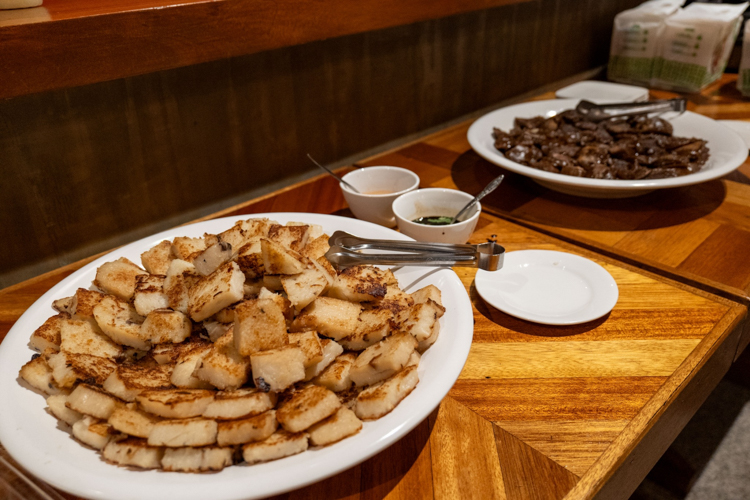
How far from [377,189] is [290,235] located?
705mm

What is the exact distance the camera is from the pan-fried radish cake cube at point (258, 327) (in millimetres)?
877

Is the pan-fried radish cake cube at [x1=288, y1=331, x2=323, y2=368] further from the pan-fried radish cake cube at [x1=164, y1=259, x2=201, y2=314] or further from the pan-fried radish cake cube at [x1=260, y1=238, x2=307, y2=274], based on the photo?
the pan-fried radish cake cube at [x1=164, y1=259, x2=201, y2=314]

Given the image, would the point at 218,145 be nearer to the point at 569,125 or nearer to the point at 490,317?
the point at 490,317

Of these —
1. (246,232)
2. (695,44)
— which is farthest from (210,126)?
(695,44)

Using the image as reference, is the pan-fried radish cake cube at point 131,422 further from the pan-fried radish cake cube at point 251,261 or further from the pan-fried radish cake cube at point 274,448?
the pan-fried radish cake cube at point 251,261

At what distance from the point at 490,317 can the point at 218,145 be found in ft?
3.85

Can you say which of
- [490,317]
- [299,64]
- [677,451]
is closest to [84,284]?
[490,317]

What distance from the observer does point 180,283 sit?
1.07 meters

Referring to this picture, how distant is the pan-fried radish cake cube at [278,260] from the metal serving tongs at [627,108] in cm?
190

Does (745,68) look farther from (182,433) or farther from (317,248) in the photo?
(182,433)

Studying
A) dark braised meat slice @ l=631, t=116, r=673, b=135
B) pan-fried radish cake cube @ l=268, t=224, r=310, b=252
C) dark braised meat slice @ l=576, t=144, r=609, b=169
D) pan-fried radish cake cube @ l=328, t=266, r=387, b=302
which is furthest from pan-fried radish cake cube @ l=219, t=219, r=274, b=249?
dark braised meat slice @ l=631, t=116, r=673, b=135

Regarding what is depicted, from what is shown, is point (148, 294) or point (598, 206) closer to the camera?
point (148, 294)

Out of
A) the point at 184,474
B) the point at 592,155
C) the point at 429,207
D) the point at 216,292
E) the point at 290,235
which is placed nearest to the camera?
the point at 184,474

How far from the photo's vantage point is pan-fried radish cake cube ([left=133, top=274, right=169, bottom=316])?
1039 mm
